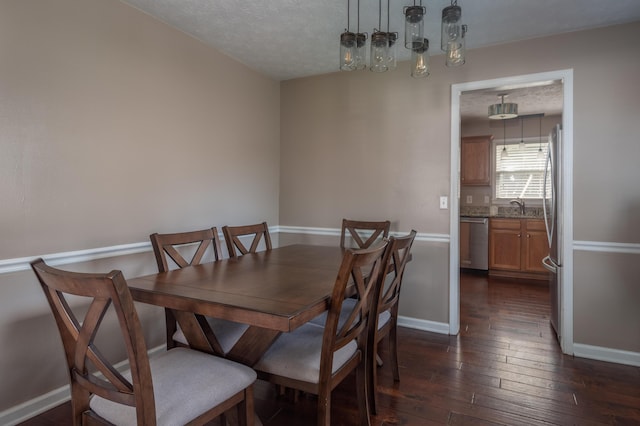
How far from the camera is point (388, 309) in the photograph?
216 cm

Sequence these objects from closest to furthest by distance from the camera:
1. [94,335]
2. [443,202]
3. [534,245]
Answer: [94,335] → [443,202] → [534,245]

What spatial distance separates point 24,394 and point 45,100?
61.6 inches

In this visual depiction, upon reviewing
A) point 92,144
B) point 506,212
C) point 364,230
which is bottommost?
point 364,230

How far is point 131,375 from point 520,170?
584 cm

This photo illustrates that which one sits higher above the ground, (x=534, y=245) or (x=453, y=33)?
(x=453, y=33)

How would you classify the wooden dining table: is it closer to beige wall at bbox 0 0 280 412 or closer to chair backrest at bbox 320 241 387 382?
chair backrest at bbox 320 241 387 382

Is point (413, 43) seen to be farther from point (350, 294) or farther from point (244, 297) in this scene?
point (244, 297)

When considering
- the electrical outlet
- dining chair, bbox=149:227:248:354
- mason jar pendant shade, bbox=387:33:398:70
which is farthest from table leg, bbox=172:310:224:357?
the electrical outlet

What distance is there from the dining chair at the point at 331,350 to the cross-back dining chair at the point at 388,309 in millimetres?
64

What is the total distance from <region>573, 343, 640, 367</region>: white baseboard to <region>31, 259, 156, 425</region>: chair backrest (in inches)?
117

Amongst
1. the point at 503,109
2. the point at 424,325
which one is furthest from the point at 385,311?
the point at 503,109

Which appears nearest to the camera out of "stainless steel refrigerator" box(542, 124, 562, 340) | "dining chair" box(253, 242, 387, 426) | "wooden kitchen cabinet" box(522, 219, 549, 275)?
"dining chair" box(253, 242, 387, 426)

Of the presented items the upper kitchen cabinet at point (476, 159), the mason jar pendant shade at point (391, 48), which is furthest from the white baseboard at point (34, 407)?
the upper kitchen cabinet at point (476, 159)

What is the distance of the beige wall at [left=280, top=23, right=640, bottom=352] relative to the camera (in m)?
2.62
